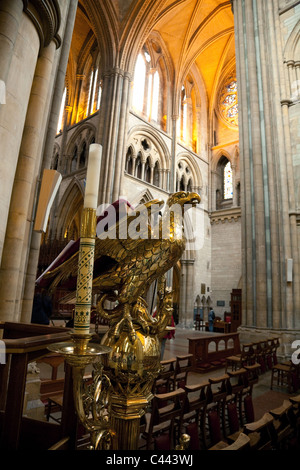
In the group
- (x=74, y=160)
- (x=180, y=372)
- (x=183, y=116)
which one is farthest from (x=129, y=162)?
(x=180, y=372)

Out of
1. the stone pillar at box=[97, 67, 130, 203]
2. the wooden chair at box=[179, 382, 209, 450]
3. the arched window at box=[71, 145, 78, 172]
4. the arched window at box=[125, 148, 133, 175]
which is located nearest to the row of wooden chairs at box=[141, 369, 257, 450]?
the wooden chair at box=[179, 382, 209, 450]

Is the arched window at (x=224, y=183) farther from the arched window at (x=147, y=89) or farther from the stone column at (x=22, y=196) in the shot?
the stone column at (x=22, y=196)

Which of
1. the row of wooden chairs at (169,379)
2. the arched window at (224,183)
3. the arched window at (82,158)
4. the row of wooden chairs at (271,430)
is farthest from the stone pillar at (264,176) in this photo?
the arched window at (224,183)

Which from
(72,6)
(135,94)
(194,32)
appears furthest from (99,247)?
(194,32)

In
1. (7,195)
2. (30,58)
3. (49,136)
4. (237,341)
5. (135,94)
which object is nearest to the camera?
(7,195)

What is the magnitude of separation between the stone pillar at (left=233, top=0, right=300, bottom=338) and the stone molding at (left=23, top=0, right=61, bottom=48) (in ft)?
21.9

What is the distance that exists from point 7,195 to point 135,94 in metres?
14.5

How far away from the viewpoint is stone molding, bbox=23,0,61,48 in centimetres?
254

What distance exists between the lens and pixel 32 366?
289 cm

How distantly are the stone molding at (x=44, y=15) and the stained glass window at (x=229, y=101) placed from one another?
57.5 feet

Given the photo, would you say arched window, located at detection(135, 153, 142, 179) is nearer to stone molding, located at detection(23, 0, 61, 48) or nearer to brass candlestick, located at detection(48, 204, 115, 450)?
stone molding, located at detection(23, 0, 61, 48)

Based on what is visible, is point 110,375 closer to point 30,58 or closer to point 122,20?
A: point 30,58

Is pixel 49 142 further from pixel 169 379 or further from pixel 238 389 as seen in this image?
pixel 238 389

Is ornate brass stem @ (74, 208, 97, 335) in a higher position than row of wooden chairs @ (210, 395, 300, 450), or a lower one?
higher
